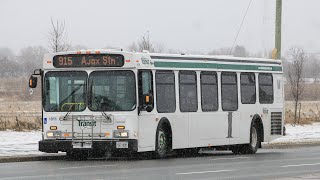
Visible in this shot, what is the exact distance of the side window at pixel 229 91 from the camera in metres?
28.3

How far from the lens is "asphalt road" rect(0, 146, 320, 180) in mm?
18438

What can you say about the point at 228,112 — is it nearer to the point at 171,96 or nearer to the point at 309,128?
the point at 171,96

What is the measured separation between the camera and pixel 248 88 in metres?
29.6

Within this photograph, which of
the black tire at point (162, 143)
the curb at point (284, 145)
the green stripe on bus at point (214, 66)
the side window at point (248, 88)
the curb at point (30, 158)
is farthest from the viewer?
the curb at point (284, 145)

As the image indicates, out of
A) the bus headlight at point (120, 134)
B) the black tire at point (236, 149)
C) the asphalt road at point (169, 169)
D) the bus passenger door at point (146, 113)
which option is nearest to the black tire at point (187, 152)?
the black tire at point (236, 149)

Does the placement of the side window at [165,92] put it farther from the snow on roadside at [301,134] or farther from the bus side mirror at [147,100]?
the snow on roadside at [301,134]

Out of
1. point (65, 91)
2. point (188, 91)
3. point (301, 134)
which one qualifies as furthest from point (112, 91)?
point (301, 134)

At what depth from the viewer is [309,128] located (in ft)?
154

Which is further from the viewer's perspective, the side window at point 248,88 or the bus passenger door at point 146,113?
the side window at point 248,88

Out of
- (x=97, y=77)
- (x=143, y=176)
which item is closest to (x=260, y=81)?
(x=97, y=77)

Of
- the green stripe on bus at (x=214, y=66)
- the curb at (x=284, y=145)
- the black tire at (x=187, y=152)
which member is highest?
the green stripe on bus at (x=214, y=66)

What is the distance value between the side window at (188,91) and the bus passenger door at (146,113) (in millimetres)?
1597

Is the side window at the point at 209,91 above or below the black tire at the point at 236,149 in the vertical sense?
above

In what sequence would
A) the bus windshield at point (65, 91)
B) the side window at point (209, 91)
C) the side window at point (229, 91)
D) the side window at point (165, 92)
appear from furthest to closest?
the side window at point (229, 91) < the side window at point (209, 91) < the side window at point (165, 92) < the bus windshield at point (65, 91)
